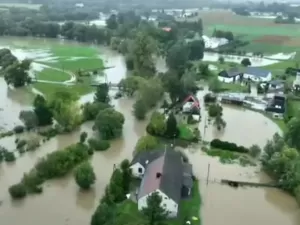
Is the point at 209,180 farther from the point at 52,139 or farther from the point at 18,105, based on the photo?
the point at 18,105

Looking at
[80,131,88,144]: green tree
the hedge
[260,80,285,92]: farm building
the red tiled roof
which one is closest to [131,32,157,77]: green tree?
[260,80,285,92]: farm building

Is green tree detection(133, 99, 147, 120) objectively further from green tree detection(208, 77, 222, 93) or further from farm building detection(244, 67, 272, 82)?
farm building detection(244, 67, 272, 82)

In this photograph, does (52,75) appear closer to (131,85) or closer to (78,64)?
(78,64)

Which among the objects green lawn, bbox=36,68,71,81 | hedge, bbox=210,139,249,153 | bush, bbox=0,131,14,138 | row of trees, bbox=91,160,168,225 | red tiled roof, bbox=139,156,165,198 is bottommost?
hedge, bbox=210,139,249,153

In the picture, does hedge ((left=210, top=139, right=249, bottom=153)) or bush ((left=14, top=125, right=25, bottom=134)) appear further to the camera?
bush ((left=14, top=125, right=25, bottom=134))

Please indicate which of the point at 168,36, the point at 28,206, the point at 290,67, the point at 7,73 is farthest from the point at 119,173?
the point at 168,36

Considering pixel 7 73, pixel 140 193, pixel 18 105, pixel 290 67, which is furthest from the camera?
pixel 290 67

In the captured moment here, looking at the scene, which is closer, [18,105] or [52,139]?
[52,139]
